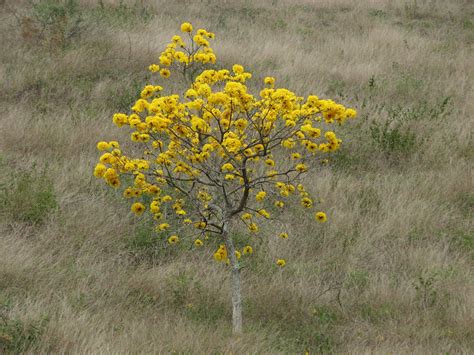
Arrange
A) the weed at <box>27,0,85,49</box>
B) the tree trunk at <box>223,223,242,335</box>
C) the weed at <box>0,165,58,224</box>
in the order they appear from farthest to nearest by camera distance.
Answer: the weed at <box>27,0,85,49</box> → the weed at <box>0,165,58,224</box> → the tree trunk at <box>223,223,242,335</box>

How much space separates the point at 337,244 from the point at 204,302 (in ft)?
4.53

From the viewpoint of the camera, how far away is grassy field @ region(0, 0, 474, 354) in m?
3.97

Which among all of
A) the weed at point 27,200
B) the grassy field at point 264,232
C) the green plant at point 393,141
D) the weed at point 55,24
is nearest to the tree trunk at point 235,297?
the grassy field at point 264,232

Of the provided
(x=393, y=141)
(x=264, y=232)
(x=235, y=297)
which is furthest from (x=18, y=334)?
(x=393, y=141)

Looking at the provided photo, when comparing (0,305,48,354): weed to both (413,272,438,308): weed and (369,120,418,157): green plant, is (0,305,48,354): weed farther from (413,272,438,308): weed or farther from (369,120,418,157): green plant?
(369,120,418,157): green plant

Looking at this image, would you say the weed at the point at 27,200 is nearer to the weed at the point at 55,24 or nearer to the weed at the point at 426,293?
the weed at the point at 426,293

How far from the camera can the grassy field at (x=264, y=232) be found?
3.97m

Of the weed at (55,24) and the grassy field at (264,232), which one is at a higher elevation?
the weed at (55,24)

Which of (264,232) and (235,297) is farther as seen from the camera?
(264,232)

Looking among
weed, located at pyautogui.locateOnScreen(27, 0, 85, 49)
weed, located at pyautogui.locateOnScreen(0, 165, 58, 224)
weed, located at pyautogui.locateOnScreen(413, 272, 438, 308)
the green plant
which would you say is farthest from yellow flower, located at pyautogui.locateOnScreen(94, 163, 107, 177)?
weed, located at pyautogui.locateOnScreen(27, 0, 85, 49)

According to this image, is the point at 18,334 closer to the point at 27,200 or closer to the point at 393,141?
the point at 27,200

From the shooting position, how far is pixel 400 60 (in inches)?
398

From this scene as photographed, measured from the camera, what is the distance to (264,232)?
17.4ft

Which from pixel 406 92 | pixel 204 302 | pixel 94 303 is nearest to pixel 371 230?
pixel 204 302
